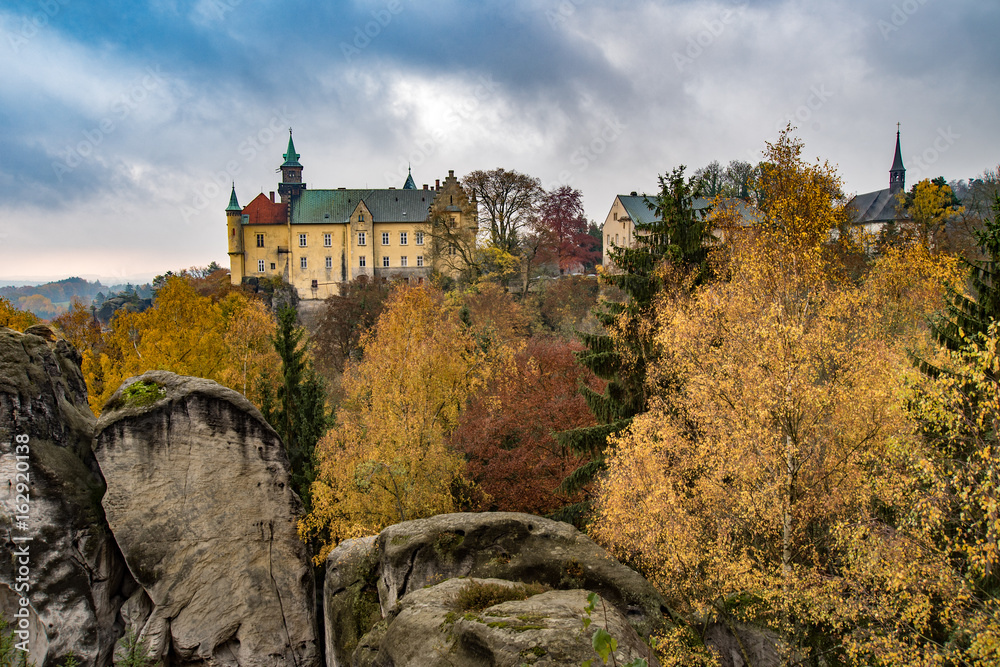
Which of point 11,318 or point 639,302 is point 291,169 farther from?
point 639,302

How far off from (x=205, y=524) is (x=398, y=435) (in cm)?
658

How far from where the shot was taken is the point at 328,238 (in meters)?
68.9

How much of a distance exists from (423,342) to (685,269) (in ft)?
37.6

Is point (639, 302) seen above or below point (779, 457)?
above

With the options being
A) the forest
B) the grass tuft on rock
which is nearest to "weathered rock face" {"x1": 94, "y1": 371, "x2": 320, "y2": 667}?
the forest

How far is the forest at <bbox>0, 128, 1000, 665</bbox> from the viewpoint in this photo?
10.1 m

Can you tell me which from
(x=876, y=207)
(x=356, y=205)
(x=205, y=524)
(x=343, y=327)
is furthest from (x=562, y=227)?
(x=205, y=524)

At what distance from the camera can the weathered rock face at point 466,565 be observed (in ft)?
42.0

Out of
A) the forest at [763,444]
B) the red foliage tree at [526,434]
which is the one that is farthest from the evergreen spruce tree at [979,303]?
the red foliage tree at [526,434]

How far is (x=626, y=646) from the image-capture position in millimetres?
7949

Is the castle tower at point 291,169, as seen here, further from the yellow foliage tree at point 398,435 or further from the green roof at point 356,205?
the yellow foliage tree at point 398,435

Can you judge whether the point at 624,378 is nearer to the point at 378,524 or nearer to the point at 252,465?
the point at 378,524

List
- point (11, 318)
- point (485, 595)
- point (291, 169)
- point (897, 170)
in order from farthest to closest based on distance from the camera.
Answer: point (291, 169), point (897, 170), point (11, 318), point (485, 595)

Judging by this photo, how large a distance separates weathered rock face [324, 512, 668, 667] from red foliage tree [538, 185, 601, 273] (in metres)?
39.4
